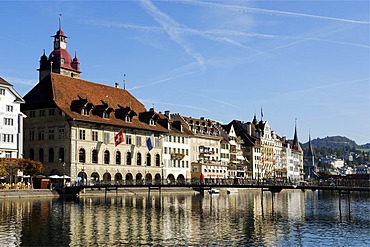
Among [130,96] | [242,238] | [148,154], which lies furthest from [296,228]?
[130,96]

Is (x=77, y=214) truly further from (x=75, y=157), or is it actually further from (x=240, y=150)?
(x=240, y=150)

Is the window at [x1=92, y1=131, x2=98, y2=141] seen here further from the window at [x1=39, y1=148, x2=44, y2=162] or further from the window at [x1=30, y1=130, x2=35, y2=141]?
the window at [x1=30, y1=130, x2=35, y2=141]

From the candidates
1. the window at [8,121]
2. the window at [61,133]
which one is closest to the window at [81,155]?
the window at [61,133]

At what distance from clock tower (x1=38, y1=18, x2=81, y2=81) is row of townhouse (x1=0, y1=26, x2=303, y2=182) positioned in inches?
1264

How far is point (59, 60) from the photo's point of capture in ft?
493

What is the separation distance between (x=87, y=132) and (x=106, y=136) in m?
4.67

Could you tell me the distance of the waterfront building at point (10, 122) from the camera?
296 ft

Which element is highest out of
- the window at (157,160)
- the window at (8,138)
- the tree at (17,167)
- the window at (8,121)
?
the window at (8,121)

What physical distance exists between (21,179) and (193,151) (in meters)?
50.8

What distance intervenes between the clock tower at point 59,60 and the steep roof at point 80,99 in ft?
120

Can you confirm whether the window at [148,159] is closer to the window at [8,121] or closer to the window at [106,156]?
the window at [106,156]

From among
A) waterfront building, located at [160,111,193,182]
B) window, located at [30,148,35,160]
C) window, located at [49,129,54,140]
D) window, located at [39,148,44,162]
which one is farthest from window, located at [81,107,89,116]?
waterfront building, located at [160,111,193,182]

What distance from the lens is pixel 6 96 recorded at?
91312 mm

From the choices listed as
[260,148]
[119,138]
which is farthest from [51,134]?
[260,148]
